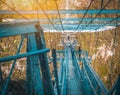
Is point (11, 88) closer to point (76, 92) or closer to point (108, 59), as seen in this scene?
point (76, 92)

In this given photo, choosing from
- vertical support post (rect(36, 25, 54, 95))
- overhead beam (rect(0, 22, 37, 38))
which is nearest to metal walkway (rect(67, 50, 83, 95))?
vertical support post (rect(36, 25, 54, 95))

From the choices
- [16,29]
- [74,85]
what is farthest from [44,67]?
[74,85]

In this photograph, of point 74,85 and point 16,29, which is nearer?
point 16,29

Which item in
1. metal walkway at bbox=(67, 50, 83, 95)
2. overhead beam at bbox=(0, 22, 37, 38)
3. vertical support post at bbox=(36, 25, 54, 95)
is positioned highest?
overhead beam at bbox=(0, 22, 37, 38)

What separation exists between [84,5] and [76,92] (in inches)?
448

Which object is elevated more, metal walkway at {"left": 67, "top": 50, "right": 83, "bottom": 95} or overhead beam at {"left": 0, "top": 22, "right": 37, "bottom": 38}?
overhead beam at {"left": 0, "top": 22, "right": 37, "bottom": 38}

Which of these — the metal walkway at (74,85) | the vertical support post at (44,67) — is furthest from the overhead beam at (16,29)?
the metal walkway at (74,85)

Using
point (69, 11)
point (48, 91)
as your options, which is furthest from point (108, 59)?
point (48, 91)

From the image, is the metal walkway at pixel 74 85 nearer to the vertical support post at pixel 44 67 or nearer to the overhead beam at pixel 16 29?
the vertical support post at pixel 44 67

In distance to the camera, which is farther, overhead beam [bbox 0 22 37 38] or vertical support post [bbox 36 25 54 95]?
vertical support post [bbox 36 25 54 95]

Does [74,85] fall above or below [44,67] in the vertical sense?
below

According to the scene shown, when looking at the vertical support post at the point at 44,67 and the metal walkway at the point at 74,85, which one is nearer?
the vertical support post at the point at 44,67

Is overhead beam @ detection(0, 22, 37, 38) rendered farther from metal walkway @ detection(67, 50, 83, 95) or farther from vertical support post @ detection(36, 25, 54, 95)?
metal walkway @ detection(67, 50, 83, 95)

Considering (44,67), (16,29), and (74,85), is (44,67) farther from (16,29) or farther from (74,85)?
(74,85)
